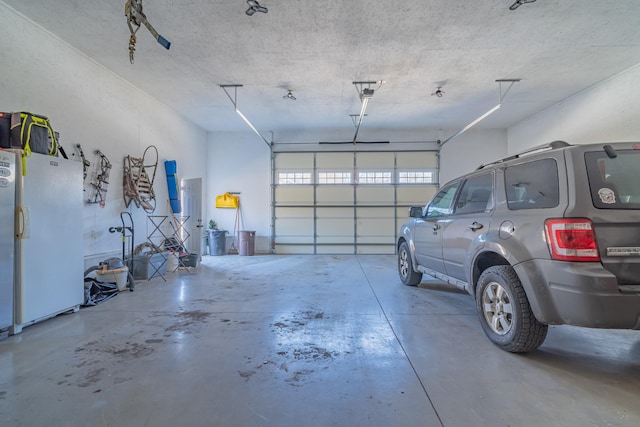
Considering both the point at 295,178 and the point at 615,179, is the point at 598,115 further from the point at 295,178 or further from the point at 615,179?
the point at 295,178

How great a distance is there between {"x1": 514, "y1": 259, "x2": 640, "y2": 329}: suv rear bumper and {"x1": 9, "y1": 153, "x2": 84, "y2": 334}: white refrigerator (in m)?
4.84

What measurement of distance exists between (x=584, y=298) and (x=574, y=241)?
Answer: 37 centimetres

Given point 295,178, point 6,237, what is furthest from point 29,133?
point 295,178

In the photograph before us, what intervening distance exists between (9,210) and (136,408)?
8.64 feet

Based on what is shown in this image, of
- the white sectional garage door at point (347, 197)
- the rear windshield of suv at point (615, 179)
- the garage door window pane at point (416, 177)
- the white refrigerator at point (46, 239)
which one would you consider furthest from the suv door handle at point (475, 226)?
the garage door window pane at point (416, 177)

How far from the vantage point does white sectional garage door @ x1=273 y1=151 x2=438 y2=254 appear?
31.3 ft

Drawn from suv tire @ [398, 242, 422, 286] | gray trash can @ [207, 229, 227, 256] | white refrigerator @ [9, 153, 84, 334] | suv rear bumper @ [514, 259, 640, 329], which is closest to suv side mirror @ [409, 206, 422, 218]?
suv tire @ [398, 242, 422, 286]

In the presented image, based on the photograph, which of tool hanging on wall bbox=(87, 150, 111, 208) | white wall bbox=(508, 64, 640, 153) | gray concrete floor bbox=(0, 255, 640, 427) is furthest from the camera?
white wall bbox=(508, 64, 640, 153)

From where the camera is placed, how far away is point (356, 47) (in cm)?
464

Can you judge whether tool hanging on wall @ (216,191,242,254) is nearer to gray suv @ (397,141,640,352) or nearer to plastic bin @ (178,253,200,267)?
plastic bin @ (178,253,200,267)

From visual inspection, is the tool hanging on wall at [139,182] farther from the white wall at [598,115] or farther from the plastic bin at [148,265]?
the white wall at [598,115]

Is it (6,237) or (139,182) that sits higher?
(139,182)

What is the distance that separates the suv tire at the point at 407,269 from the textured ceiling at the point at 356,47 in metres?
3.27

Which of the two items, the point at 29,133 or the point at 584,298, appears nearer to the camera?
the point at 584,298
